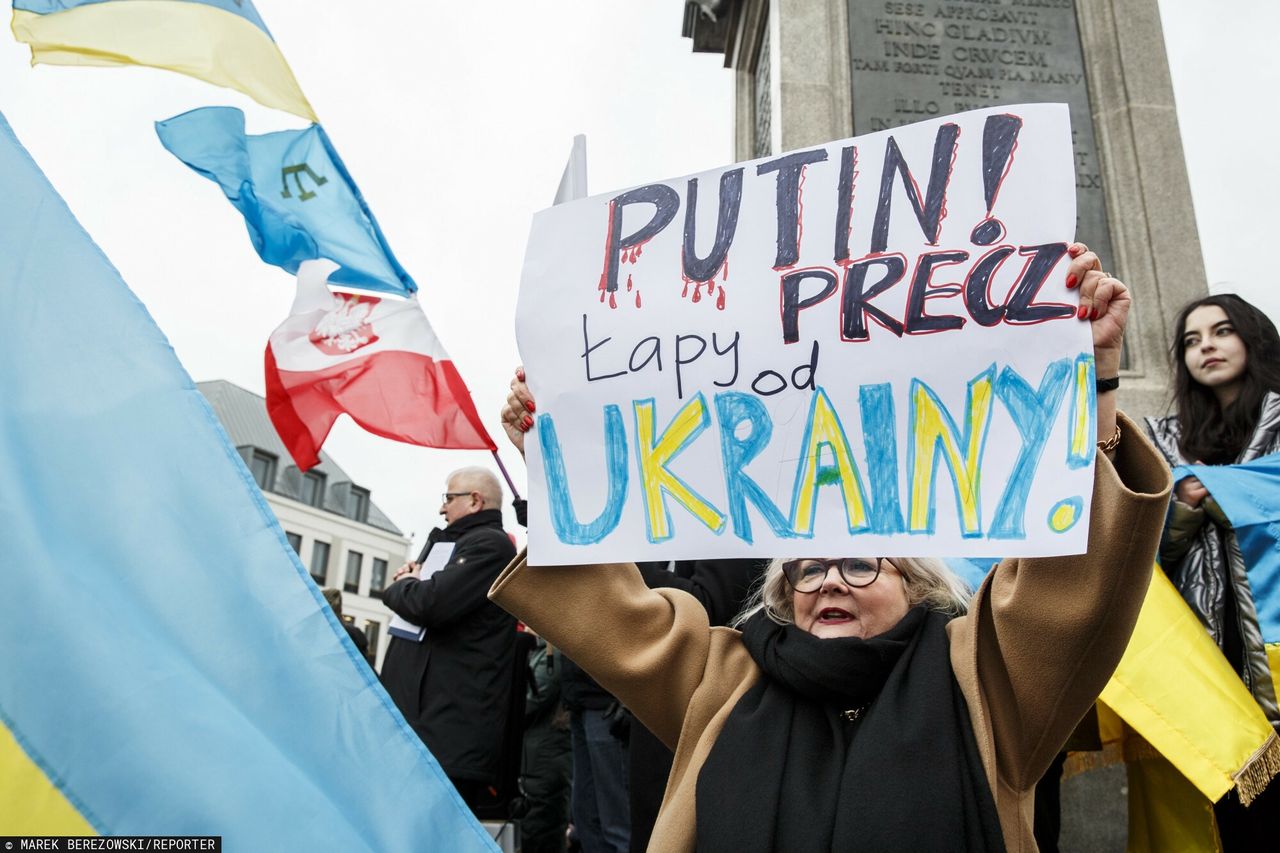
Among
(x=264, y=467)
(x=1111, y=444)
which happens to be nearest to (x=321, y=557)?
(x=264, y=467)

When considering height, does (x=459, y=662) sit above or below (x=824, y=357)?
below

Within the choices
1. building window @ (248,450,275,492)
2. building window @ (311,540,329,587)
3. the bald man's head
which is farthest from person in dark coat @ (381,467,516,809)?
building window @ (311,540,329,587)

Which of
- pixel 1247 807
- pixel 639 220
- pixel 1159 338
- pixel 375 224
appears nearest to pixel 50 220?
pixel 639 220

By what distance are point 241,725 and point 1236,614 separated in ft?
8.70

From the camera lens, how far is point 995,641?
189 cm

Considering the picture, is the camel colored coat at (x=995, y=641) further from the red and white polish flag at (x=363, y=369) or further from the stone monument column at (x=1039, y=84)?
the stone monument column at (x=1039, y=84)

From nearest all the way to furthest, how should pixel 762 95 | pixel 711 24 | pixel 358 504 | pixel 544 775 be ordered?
pixel 544 775, pixel 762 95, pixel 711 24, pixel 358 504

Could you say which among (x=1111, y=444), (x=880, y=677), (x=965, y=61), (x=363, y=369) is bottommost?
(x=880, y=677)

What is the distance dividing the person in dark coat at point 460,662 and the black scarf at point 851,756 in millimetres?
2552

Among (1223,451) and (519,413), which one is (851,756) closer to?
(519,413)

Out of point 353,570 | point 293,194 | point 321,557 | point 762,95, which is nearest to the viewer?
point 293,194

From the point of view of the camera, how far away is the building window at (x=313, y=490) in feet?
175

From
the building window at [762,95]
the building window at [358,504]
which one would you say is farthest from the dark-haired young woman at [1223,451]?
the building window at [358,504]

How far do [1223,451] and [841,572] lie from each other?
1796 mm
